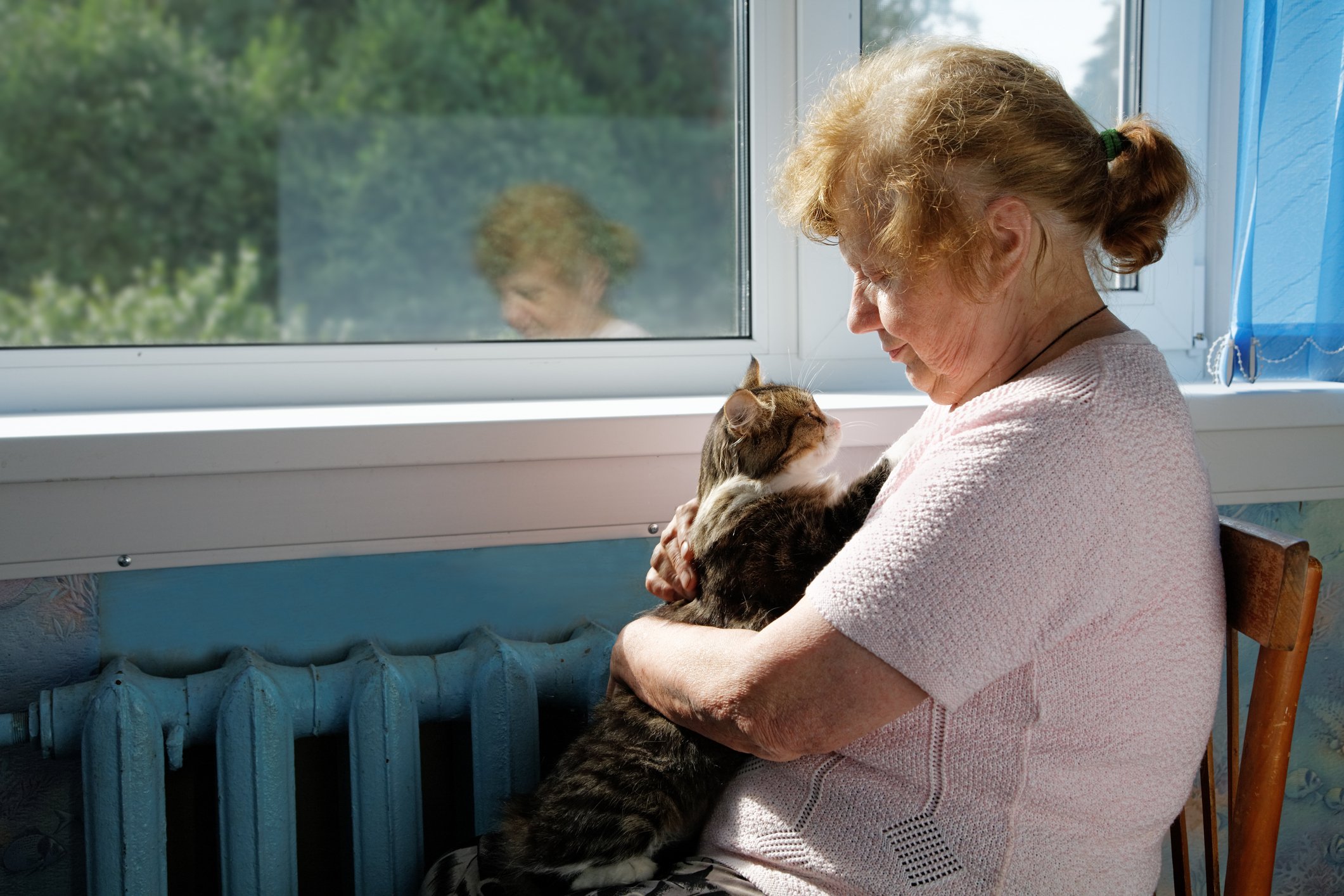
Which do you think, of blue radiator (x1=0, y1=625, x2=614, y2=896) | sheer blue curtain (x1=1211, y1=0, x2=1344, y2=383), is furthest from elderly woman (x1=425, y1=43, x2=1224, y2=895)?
sheer blue curtain (x1=1211, y1=0, x2=1344, y2=383)

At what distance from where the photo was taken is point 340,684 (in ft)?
3.76

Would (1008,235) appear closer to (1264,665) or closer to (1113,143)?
(1113,143)

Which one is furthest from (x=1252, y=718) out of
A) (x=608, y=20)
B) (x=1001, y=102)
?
(x=608, y=20)

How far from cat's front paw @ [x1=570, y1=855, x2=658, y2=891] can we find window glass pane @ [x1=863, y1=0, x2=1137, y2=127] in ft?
4.51

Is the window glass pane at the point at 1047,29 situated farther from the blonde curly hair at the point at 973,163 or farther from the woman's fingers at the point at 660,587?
the woman's fingers at the point at 660,587

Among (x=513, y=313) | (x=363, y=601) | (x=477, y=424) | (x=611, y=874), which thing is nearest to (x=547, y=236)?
(x=513, y=313)

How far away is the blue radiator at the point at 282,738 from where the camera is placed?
1.04m

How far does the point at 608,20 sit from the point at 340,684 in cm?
134

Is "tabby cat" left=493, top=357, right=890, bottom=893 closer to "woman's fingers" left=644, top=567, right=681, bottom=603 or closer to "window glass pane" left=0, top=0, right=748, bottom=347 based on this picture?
"woman's fingers" left=644, top=567, right=681, bottom=603

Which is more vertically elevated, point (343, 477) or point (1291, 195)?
point (1291, 195)

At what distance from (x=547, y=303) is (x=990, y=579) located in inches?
44.6

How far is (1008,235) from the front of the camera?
89 centimetres

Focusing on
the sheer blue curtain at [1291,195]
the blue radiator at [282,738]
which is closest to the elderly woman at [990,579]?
the blue radiator at [282,738]

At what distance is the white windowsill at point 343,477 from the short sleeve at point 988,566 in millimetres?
556
